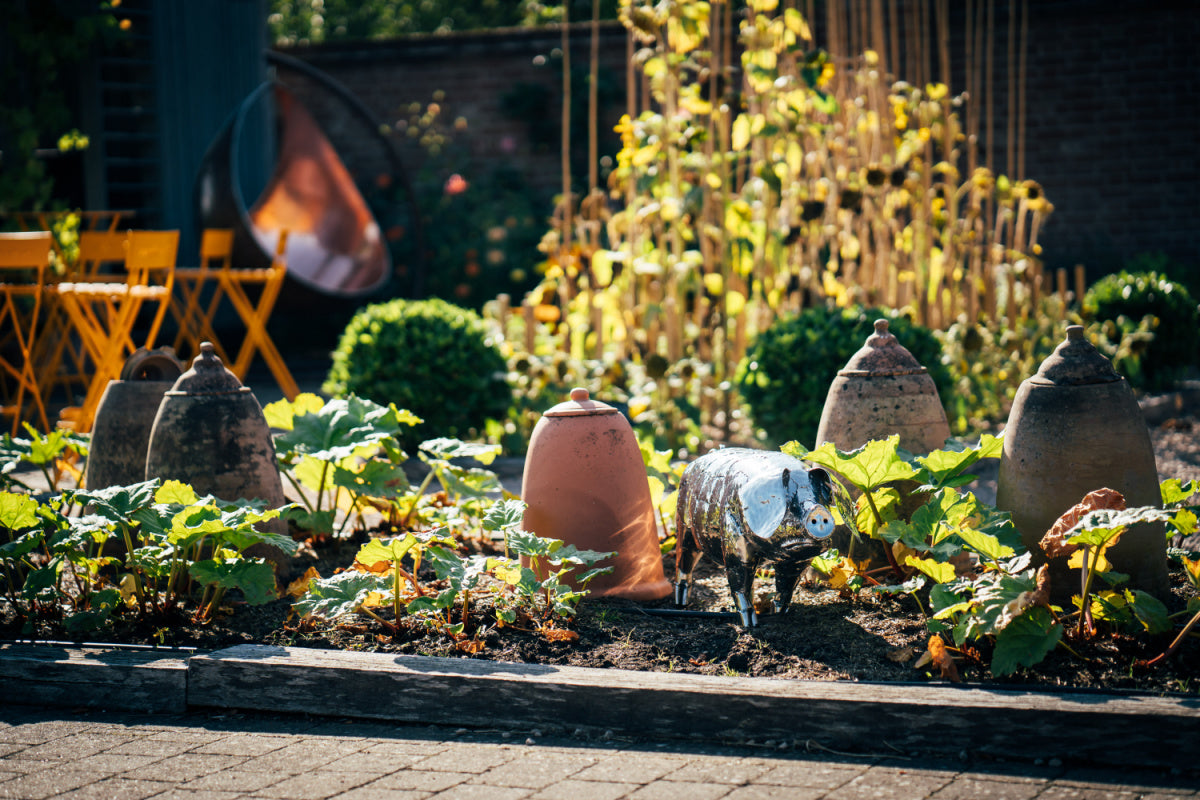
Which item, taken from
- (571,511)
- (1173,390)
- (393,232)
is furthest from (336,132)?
(571,511)

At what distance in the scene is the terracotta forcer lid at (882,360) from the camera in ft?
11.3

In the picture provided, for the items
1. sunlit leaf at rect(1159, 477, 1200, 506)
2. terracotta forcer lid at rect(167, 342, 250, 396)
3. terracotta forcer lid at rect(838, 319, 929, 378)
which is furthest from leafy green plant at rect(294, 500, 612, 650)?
sunlit leaf at rect(1159, 477, 1200, 506)

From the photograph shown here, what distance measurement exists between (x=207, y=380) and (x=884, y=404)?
2.17 m

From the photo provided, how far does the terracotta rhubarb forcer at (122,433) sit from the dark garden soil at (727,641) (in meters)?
0.71

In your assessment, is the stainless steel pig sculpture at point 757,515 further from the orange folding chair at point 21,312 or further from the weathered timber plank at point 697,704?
the orange folding chair at point 21,312

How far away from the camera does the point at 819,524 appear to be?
2.80 meters

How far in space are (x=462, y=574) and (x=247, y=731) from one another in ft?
2.18

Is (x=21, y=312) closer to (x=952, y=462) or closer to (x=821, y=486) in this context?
(x=821, y=486)

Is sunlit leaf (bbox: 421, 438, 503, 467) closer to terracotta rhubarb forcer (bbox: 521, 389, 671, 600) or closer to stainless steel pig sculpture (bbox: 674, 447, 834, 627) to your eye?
terracotta rhubarb forcer (bbox: 521, 389, 671, 600)

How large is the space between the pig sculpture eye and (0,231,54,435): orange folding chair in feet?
13.1

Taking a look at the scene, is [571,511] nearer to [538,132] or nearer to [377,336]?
[377,336]

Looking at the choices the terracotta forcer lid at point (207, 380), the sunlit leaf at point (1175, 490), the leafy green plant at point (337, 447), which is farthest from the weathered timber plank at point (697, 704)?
the terracotta forcer lid at point (207, 380)

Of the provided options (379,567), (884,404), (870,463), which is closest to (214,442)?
(379,567)

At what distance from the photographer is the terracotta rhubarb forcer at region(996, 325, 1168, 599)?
283 centimetres
